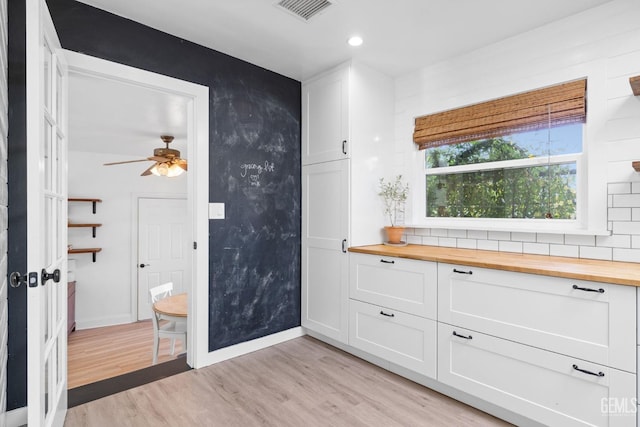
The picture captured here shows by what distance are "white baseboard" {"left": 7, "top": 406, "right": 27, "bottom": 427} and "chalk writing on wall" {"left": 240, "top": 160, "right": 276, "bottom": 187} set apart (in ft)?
6.50

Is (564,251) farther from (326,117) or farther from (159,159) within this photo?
(159,159)

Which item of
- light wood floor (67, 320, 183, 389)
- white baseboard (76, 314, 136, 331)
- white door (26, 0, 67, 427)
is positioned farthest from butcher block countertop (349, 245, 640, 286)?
white baseboard (76, 314, 136, 331)

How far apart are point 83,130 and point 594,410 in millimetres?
5531

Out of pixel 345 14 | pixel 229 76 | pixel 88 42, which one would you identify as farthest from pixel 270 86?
pixel 88 42

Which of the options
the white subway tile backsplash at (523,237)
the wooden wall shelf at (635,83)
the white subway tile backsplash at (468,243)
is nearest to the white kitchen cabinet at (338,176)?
the white subway tile backsplash at (468,243)

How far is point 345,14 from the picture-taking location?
2.19 metres

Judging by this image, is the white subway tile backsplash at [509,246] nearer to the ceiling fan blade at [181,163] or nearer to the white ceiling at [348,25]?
the white ceiling at [348,25]

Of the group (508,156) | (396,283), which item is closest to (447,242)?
(396,283)

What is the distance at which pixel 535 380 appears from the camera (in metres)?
1.81

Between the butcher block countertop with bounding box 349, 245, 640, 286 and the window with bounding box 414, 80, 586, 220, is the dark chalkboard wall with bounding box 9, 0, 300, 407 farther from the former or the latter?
the window with bounding box 414, 80, 586, 220

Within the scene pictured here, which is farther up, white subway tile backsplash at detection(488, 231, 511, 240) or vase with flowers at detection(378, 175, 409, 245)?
vase with flowers at detection(378, 175, 409, 245)

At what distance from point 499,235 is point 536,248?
26 cm

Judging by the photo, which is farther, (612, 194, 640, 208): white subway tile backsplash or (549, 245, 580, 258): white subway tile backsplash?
(549, 245, 580, 258): white subway tile backsplash

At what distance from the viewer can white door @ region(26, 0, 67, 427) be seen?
1265 millimetres
